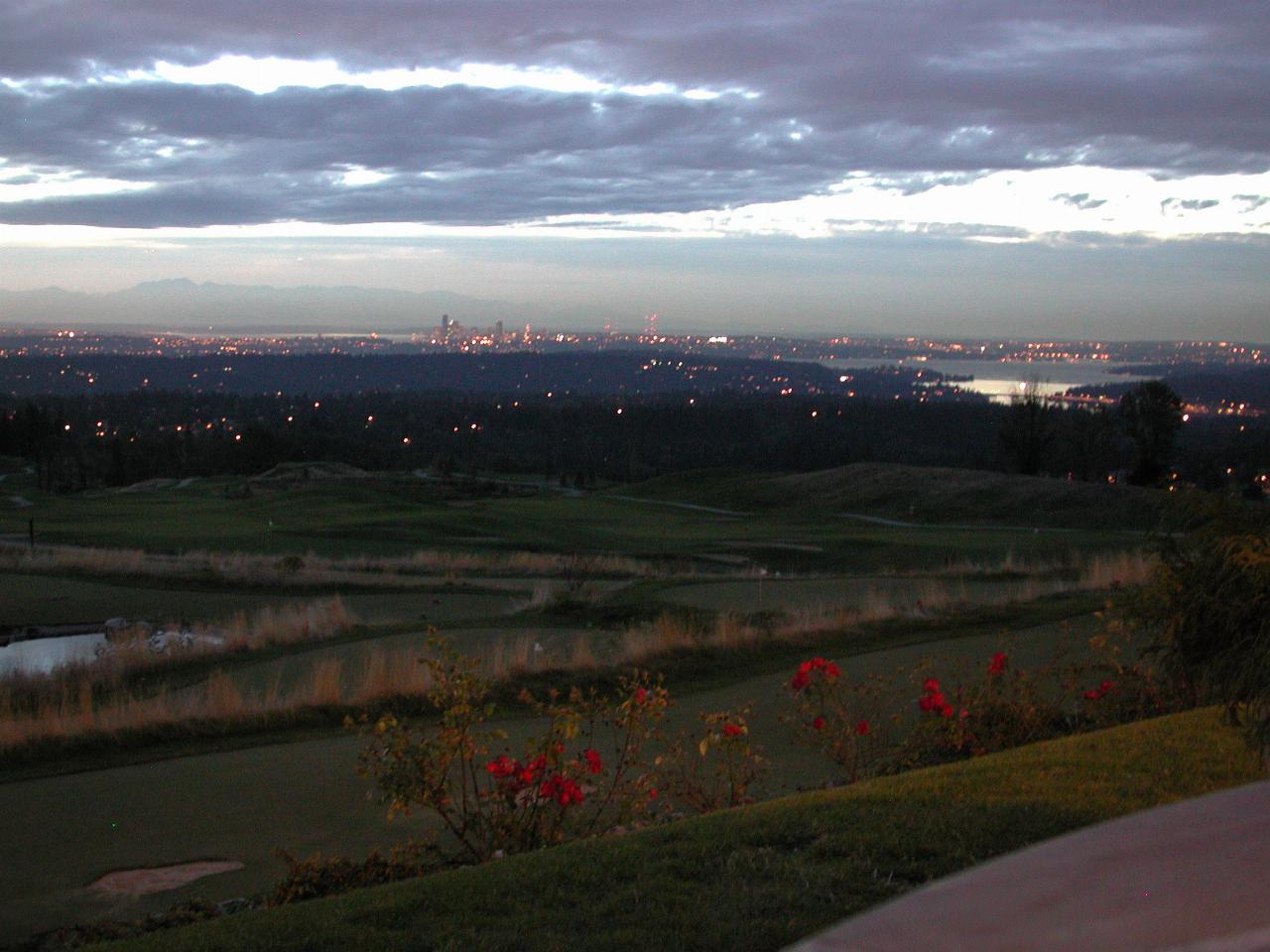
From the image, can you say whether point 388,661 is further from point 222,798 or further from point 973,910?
point 973,910

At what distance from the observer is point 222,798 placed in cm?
754

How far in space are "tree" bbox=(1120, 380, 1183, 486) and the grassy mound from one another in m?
9.40

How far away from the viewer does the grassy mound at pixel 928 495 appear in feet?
136

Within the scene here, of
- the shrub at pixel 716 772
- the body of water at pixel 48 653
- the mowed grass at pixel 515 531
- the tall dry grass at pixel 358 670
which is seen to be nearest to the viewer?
the shrub at pixel 716 772

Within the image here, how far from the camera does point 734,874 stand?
15.2 feet

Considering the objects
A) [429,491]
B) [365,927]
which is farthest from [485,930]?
[429,491]

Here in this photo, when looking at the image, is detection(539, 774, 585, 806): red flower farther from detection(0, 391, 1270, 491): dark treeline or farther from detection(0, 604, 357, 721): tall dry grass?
detection(0, 391, 1270, 491): dark treeline

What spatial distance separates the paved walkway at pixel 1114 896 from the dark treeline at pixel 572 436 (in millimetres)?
57549

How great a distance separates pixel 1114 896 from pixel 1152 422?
2290 inches

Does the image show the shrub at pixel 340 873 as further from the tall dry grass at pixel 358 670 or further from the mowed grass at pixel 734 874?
the tall dry grass at pixel 358 670

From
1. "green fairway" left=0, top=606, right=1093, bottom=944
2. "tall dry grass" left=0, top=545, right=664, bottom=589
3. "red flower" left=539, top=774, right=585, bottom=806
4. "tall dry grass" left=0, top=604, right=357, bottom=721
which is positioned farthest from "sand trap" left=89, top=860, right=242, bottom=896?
"tall dry grass" left=0, top=545, right=664, bottom=589

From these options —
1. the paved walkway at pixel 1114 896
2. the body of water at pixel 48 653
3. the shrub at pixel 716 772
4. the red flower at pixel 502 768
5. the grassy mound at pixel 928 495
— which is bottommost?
the grassy mound at pixel 928 495

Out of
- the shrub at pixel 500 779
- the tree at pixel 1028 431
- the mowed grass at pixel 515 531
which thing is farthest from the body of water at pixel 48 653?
the tree at pixel 1028 431

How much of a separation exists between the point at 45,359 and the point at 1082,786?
20983cm
